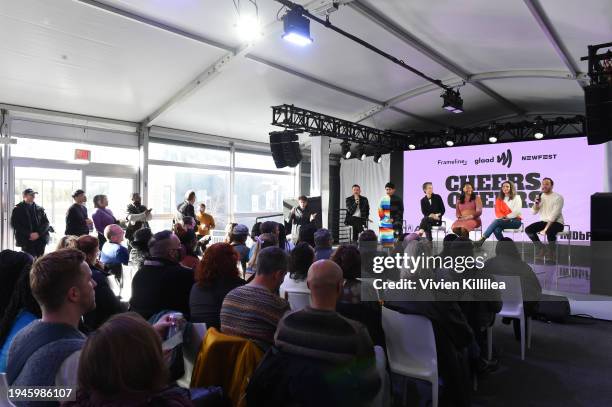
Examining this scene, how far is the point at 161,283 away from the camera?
231 cm

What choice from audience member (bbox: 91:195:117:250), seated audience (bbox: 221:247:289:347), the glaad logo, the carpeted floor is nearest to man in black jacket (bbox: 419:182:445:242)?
the glaad logo

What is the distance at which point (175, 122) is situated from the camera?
852cm

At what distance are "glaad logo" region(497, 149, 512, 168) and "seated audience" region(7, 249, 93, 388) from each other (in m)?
9.28

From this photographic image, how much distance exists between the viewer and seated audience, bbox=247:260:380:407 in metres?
1.38

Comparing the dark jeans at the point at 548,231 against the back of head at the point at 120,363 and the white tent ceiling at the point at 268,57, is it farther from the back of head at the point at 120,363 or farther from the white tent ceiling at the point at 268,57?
the back of head at the point at 120,363

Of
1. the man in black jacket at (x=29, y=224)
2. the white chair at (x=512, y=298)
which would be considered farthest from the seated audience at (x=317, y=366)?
the man in black jacket at (x=29, y=224)

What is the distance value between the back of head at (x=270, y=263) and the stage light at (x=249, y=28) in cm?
439

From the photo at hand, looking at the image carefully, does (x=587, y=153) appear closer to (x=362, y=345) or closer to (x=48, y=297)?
(x=362, y=345)

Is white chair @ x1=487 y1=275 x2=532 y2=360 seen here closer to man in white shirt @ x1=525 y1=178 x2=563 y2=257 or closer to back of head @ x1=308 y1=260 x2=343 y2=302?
back of head @ x1=308 y1=260 x2=343 y2=302

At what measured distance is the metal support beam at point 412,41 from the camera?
5504 mm

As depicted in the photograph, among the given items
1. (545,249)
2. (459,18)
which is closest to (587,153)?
(545,249)

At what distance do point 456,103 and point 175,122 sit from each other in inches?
217

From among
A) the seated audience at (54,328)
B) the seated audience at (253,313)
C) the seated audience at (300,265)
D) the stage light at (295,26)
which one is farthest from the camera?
the stage light at (295,26)

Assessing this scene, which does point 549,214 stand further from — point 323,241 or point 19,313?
point 19,313
